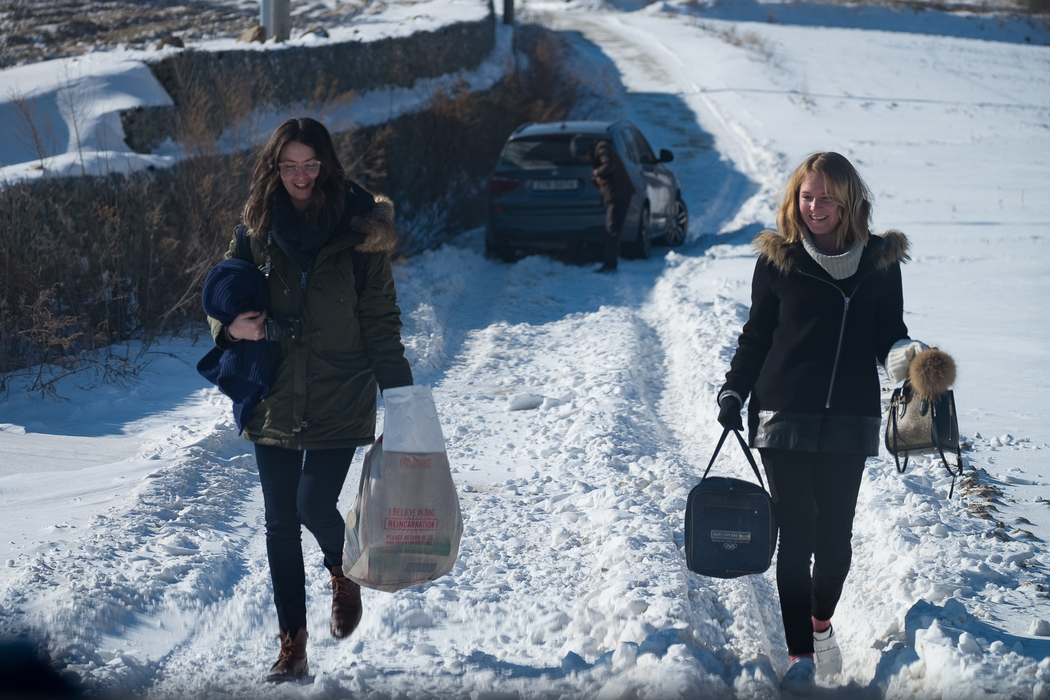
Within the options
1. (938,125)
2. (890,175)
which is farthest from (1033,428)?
(938,125)

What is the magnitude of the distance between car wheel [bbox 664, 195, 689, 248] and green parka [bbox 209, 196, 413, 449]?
9.66 m

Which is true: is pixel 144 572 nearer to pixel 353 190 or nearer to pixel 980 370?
pixel 353 190

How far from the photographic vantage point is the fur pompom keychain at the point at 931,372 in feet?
10.4

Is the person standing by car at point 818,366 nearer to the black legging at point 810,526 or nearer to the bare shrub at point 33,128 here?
the black legging at point 810,526

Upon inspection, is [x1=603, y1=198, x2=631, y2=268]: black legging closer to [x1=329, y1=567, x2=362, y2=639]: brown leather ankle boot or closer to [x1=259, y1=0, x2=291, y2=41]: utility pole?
[x1=259, y1=0, x2=291, y2=41]: utility pole

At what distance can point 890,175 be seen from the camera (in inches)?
598

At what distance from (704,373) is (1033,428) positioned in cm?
216

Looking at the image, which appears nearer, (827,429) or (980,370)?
(827,429)

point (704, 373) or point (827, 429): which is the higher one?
point (827, 429)

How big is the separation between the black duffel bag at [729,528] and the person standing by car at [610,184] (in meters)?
7.83

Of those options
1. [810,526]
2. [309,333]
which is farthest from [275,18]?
[810,526]

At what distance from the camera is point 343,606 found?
3.69 m

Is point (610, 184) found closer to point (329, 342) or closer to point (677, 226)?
point (677, 226)

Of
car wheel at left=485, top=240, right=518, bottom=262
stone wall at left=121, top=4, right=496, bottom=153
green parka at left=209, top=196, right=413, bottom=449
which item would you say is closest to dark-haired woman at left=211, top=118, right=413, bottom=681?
green parka at left=209, top=196, right=413, bottom=449
